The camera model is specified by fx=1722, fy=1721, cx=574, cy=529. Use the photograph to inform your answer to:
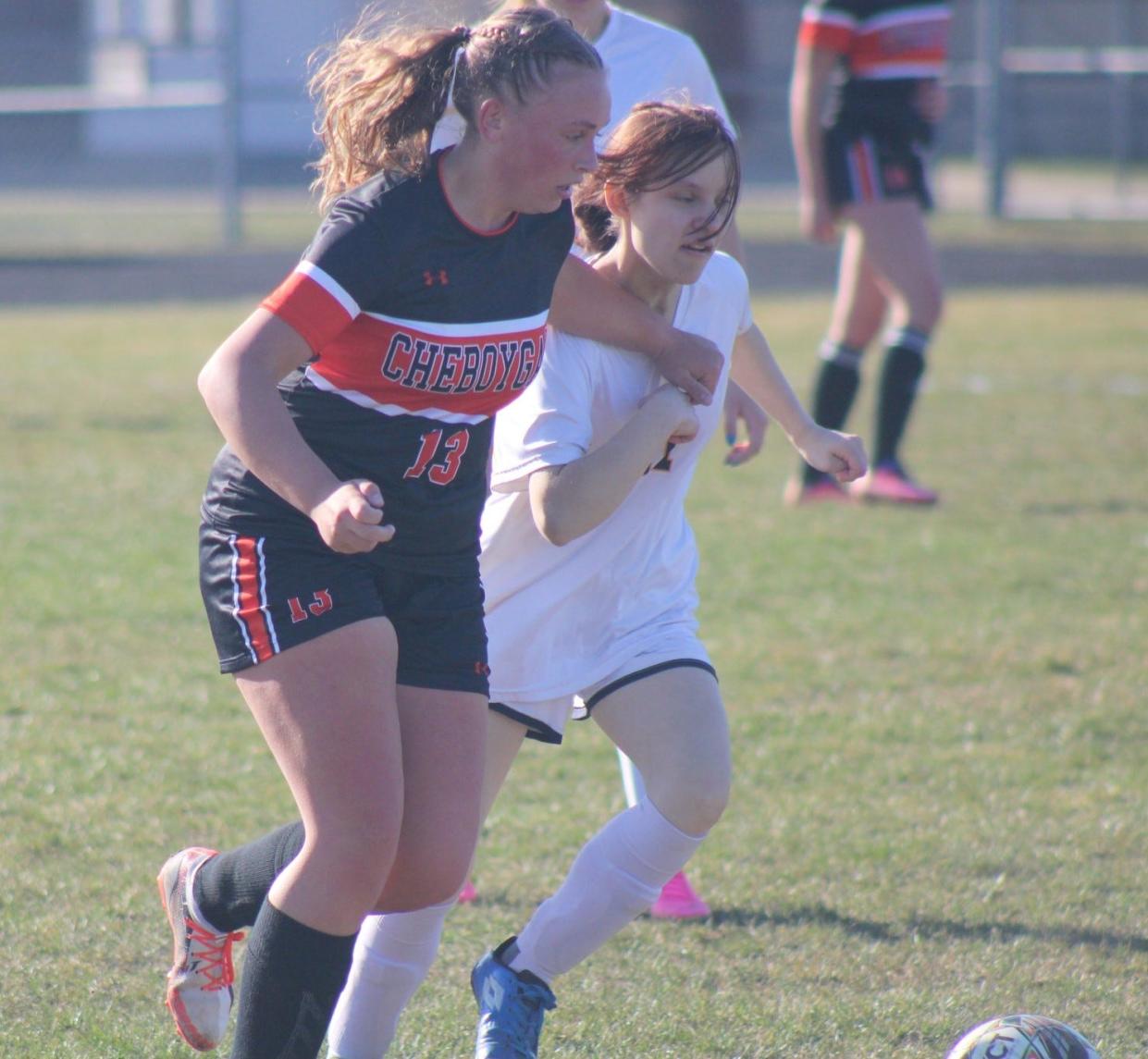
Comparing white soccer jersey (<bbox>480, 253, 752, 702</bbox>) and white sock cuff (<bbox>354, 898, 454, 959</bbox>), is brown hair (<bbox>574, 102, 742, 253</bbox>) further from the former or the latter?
white sock cuff (<bbox>354, 898, 454, 959</bbox>)

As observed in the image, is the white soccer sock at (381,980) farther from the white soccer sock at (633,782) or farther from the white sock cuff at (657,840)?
the white soccer sock at (633,782)

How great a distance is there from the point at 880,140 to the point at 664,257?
4.43 m

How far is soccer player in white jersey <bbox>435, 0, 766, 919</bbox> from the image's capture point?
3309 millimetres

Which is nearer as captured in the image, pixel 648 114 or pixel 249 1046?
pixel 249 1046

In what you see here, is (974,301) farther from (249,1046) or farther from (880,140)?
(249,1046)

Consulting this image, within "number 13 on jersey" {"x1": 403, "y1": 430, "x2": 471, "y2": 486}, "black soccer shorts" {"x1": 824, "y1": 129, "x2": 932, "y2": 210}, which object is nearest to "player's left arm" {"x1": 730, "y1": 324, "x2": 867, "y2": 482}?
"number 13 on jersey" {"x1": 403, "y1": 430, "x2": 471, "y2": 486}

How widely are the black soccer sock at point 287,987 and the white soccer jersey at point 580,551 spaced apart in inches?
22.2

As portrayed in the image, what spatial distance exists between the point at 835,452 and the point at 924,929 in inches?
38.6

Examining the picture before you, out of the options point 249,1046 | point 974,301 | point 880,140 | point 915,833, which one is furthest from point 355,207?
point 974,301

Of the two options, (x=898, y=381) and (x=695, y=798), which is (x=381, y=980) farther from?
(x=898, y=381)

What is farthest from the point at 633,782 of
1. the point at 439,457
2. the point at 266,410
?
the point at 266,410

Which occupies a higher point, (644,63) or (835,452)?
(644,63)

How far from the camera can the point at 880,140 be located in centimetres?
689

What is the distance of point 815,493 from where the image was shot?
281 inches
